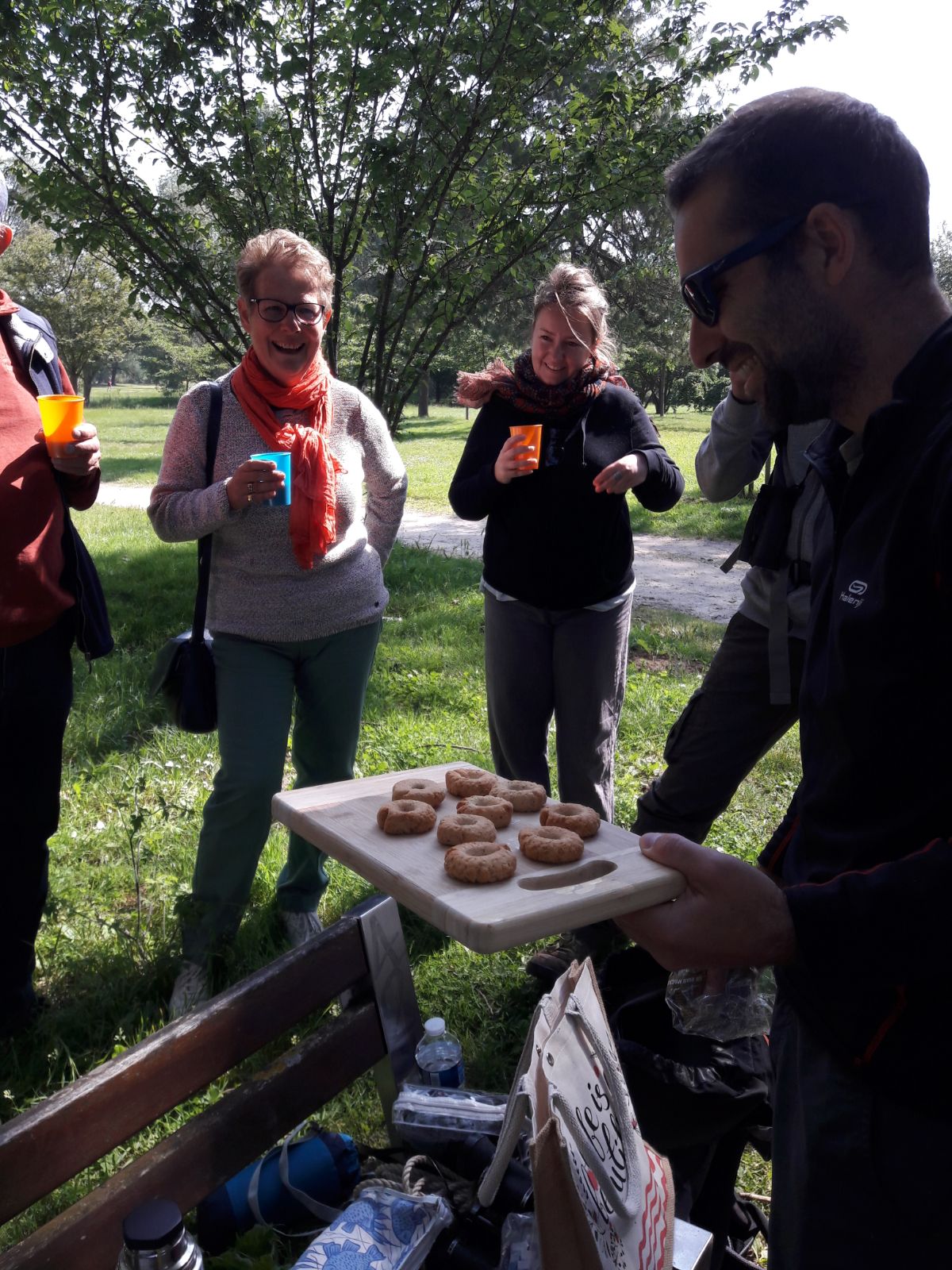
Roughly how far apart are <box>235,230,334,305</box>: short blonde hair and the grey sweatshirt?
1.34 meters

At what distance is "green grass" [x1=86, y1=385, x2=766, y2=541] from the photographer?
44.3 ft

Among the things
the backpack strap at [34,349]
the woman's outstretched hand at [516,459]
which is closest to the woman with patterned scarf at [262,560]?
the backpack strap at [34,349]

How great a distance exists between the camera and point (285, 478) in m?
2.95

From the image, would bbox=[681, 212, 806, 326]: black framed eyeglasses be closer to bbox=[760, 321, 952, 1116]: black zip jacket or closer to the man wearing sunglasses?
the man wearing sunglasses

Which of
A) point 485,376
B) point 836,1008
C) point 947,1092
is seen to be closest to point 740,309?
point 836,1008

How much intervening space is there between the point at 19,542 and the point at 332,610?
0.97m

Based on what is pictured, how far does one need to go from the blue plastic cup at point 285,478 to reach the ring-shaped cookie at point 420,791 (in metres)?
1.02

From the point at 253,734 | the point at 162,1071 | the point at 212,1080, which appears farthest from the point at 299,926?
the point at 162,1071

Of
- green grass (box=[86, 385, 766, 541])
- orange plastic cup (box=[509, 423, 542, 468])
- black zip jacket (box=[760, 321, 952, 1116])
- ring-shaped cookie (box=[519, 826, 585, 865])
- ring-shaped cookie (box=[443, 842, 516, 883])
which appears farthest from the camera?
green grass (box=[86, 385, 766, 541])

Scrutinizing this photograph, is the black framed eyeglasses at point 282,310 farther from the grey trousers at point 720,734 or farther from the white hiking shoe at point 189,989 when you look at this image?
the white hiking shoe at point 189,989

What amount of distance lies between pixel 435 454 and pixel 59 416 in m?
21.6

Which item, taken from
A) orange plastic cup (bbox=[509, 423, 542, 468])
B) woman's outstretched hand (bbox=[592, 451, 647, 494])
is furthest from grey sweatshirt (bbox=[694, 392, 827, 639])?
orange plastic cup (bbox=[509, 423, 542, 468])

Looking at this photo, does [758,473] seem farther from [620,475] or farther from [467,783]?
[467,783]

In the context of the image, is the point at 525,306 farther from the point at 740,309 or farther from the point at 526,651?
the point at 740,309
